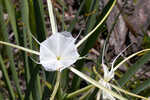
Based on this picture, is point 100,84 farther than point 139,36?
No

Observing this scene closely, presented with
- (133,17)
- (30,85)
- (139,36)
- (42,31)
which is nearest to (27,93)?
(30,85)

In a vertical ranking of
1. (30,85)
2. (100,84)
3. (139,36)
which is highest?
(100,84)

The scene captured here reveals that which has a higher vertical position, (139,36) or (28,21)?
(28,21)

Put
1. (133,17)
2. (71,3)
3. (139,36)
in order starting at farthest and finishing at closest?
1. (71,3)
2. (133,17)
3. (139,36)

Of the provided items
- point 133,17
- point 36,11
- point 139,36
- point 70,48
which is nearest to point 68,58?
point 70,48

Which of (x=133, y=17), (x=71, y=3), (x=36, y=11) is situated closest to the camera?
(x=36, y=11)

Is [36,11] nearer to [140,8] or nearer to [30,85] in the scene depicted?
[30,85]
